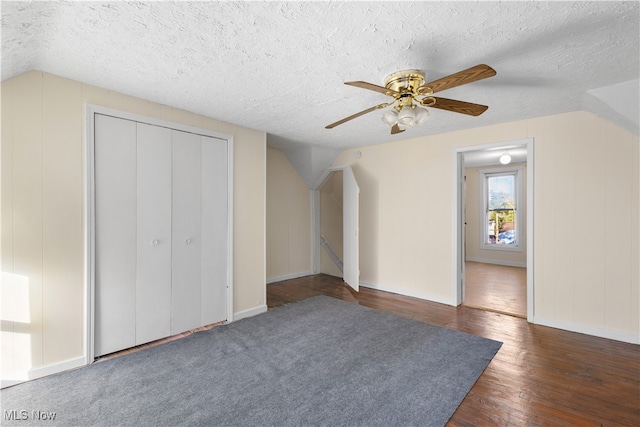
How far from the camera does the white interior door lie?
4418 millimetres

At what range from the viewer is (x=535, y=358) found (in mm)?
2412

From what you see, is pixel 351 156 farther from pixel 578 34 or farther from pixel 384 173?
pixel 578 34

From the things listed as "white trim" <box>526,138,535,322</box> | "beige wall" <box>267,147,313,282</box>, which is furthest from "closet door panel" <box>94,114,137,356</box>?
"white trim" <box>526,138,535,322</box>

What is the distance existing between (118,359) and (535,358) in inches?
140

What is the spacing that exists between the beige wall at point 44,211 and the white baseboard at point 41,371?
3cm

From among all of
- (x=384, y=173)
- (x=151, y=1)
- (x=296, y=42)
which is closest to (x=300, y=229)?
(x=384, y=173)

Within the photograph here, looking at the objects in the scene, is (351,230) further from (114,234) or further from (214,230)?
(114,234)

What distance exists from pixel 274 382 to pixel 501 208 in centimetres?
694

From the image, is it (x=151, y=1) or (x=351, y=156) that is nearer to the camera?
(x=151, y=1)

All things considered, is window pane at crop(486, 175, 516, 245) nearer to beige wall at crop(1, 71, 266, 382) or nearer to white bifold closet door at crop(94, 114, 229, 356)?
white bifold closet door at crop(94, 114, 229, 356)

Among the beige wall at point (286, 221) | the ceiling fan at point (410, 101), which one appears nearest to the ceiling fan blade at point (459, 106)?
the ceiling fan at point (410, 101)

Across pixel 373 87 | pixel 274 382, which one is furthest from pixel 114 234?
pixel 373 87

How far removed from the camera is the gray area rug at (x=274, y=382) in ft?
5.72

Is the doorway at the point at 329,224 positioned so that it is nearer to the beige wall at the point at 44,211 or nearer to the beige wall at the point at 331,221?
the beige wall at the point at 331,221
